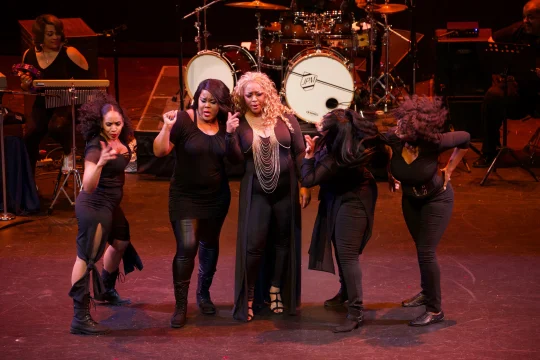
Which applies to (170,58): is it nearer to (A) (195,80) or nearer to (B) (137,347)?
(A) (195,80)

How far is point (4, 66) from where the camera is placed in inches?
650

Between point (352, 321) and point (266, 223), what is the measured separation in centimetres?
87

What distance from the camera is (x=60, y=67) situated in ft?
31.5

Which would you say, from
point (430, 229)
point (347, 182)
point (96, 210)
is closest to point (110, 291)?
point (96, 210)

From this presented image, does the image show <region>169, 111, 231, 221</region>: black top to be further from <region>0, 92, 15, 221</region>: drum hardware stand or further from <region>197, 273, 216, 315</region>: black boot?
<region>0, 92, 15, 221</region>: drum hardware stand

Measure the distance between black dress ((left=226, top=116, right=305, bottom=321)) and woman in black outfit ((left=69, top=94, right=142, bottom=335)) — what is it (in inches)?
30.5

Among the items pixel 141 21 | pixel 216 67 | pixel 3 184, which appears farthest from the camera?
pixel 141 21

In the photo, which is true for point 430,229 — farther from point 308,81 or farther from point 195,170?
point 308,81

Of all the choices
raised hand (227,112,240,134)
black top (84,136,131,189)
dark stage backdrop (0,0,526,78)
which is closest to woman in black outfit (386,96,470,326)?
raised hand (227,112,240,134)

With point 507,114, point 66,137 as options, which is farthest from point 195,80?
point 507,114

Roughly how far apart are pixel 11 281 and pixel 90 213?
1557 mm

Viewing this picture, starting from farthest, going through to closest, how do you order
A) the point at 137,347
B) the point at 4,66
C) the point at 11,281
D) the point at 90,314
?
the point at 4,66, the point at 11,281, the point at 90,314, the point at 137,347

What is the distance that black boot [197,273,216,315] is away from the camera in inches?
249

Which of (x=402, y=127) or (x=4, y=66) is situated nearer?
(x=402, y=127)
